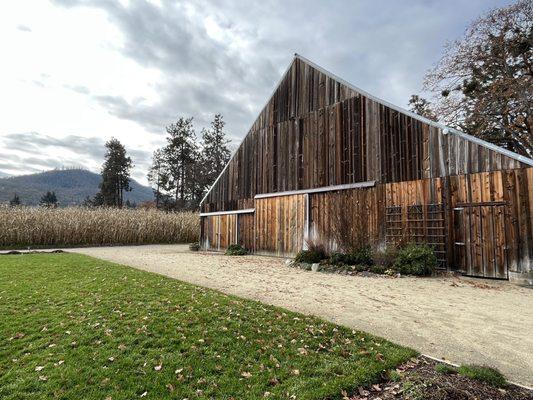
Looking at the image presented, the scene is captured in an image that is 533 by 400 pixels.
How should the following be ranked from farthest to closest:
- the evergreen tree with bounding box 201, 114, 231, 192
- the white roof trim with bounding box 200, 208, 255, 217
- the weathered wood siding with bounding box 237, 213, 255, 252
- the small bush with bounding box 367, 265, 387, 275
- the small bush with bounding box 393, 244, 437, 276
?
1. the evergreen tree with bounding box 201, 114, 231, 192
2. the white roof trim with bounding box 200, 208, 255, 217
3. the weathered wood siding with bounding box 237, 213, 255, 252
4. the small bush with bounding box 367, 265, 387, 275
5. the small bush with bounding box 393, 244, 437, 276

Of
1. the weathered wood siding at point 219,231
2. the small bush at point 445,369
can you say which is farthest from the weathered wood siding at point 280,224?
the small bush at point 445,369

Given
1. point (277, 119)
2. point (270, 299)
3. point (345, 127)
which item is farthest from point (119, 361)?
point (277, 119)

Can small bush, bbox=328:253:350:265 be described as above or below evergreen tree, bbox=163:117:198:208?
below

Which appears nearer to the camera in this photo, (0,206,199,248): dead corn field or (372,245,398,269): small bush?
(372,245,398,269): small bush

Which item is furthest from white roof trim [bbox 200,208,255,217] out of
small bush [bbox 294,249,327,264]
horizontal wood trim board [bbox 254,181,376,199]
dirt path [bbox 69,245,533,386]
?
dirt path [bbox 69,245,533,386]

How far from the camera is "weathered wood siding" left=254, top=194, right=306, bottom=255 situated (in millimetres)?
14852

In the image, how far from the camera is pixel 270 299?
262 inches

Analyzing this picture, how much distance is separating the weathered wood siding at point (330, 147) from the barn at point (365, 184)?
4 cm

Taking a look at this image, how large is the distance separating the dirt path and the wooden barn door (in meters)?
0.57

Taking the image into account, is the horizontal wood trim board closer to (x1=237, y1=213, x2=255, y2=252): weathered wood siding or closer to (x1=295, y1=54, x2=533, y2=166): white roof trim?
(x1=237, y1=213, x2=255, y2=252): weathered wood siding

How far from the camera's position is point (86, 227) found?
850 inches

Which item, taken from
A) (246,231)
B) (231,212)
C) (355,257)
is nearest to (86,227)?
(231,212)

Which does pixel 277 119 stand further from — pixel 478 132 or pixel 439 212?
pixel 478 132

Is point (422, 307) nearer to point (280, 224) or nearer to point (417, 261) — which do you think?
point (417, 261)
